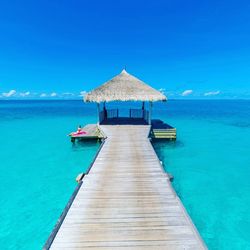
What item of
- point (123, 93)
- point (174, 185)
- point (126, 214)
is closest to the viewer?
point (126, 214)

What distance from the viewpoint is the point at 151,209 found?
394cm

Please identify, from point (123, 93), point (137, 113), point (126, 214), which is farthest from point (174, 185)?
point (137, 113)

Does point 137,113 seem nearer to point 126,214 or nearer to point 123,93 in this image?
point 123,93

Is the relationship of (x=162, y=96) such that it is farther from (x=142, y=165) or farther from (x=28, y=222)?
(x=28, y=222)

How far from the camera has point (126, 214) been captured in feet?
12.5

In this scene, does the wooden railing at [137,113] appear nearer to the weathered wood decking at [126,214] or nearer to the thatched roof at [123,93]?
the thatched roof at [123,93]

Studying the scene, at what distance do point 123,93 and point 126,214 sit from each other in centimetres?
965

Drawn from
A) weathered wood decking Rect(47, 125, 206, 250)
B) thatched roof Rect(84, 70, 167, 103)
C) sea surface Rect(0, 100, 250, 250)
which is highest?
thatched roof Rect(84, 70, 167, 103)

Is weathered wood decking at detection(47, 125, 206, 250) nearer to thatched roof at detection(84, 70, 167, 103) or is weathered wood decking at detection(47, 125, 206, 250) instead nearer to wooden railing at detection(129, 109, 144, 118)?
thatched roof at detection(84, 70, 167, 103)

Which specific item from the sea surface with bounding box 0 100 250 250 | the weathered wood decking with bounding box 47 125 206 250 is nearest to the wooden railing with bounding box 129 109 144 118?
the sea surface with bounding box 0 100 250 250

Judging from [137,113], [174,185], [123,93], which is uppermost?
[123,93]

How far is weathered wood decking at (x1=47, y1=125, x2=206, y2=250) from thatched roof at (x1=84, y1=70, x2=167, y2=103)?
6.78 m

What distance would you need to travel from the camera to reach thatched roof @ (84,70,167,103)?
12.5 meters

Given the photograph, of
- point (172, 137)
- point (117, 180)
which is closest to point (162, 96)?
point (172, 137)
